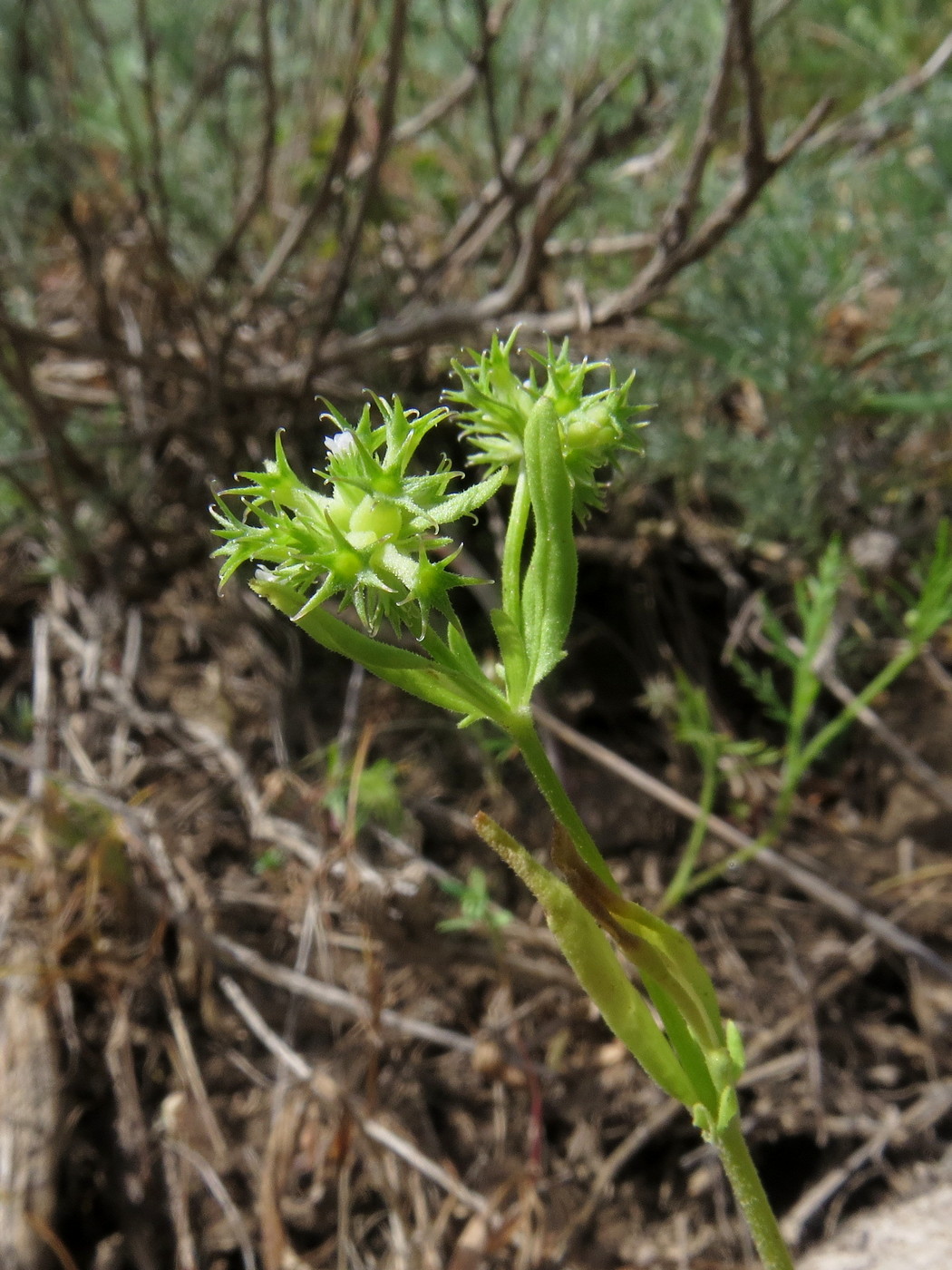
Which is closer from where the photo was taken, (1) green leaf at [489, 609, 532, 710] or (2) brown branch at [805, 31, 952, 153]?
(1) green leaf at [489, 609, 532, 710]

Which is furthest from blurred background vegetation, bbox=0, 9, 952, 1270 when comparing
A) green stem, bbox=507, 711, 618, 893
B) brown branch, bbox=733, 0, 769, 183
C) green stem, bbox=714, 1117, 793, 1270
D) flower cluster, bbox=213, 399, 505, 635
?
flower cluster, bbox=213, 399, 505, 635

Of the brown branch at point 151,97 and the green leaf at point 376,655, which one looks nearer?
the green leaf at point 376,655

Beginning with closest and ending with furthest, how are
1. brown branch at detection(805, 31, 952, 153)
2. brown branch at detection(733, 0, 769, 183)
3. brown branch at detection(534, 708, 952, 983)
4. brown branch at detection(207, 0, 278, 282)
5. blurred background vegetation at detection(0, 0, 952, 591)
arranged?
brown branch at detection(733, 0, 769, 183) < brown branch at detection(534, 708, 952, 983) < brown branch at detection(207, 0, 278, 282) < blurred background vegetation at detection(0, 0, 952, 591) < brown branch at detection(805, 31, 952, 153)

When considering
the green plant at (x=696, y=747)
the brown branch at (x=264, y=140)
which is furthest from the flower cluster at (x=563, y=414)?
the brown branch at (x=264, y=140)

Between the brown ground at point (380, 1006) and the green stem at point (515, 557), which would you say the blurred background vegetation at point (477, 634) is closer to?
the brown ground at point (380, 1006)

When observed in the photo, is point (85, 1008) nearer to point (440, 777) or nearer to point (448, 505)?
point (440, 777)

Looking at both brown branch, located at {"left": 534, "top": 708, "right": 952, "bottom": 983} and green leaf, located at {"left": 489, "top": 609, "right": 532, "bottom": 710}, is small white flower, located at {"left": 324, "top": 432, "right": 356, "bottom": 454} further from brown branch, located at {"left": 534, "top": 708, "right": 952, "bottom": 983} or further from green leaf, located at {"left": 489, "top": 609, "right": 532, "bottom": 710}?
brown branch, located at {"left": 534, "top": 708, "right": 952, "bottom": 983}

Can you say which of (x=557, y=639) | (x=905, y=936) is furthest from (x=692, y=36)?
(x=557, y=639)
